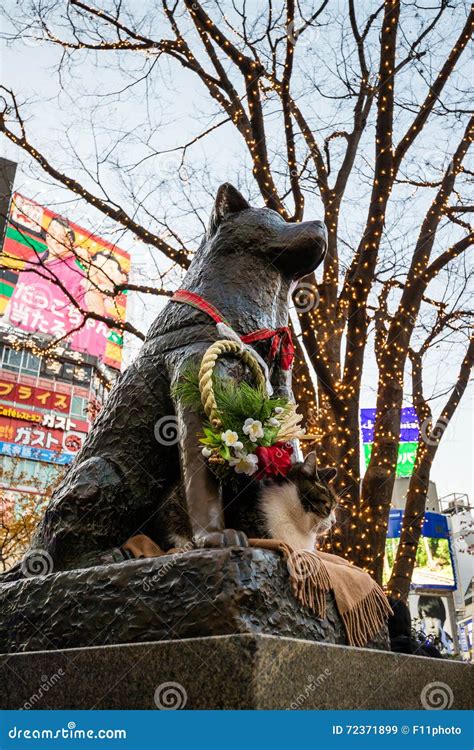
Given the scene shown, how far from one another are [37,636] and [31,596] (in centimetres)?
12

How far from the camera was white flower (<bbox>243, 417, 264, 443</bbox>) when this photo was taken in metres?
2.05

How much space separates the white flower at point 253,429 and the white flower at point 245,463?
59 mm

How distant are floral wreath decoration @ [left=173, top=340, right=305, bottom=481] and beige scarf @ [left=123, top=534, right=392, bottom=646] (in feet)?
0.96

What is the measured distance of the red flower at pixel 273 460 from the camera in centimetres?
212

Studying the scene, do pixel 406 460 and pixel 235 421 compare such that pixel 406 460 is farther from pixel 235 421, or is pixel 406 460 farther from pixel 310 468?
pixel 235 421

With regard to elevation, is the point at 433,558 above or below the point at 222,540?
below

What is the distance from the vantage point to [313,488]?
220 cm

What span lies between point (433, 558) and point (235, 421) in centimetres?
1588

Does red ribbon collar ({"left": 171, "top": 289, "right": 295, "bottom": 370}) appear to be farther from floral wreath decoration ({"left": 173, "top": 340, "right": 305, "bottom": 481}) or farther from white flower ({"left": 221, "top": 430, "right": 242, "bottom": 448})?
white flower ({"left": 221, "top": 430, "right": 242, "bottom": 448})

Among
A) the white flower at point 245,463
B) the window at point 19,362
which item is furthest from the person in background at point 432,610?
the window at point 19,362

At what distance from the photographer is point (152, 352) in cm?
241

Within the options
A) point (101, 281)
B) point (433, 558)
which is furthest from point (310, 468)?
point (433, 558)

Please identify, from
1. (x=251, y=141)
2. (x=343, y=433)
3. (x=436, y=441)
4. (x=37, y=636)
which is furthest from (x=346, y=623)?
(x=251, y=141)

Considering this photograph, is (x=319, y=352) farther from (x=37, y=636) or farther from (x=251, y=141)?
(x=37, y=636)
